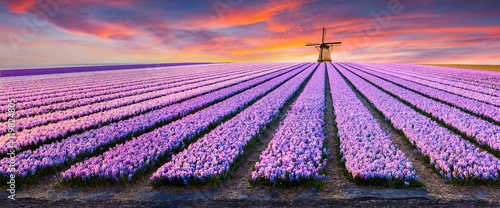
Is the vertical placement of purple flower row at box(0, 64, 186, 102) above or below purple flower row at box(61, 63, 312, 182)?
above

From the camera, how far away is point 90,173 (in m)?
4.41

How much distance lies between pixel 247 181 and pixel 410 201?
266 cm

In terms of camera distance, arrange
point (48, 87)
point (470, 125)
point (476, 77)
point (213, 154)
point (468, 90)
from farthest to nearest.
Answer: point (476, 77)
point (48, 87)
point (468, 90)
point (470, 125)
point (213, 154)

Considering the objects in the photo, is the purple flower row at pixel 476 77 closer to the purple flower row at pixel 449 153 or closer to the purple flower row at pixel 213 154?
the purple flower row at pixel 449 153

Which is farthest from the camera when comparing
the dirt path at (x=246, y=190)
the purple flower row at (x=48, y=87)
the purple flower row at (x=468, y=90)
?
the purple flower row at (x=48, y=87)

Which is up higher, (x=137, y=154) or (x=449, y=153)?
(x=449, y=153)

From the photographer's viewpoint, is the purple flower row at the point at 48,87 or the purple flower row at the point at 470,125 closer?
the purple flower row at the point at 470,125

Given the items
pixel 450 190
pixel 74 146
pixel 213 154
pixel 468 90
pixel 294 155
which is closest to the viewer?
pixel 450 190

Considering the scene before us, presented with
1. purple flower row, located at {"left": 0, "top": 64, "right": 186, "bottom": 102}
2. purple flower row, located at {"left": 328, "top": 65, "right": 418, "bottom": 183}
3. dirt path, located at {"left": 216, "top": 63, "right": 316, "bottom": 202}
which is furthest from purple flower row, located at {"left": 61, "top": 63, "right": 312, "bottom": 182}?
purple flower row, located at {"left": 0, "top": 64, "right": 186, "bottom": 102}

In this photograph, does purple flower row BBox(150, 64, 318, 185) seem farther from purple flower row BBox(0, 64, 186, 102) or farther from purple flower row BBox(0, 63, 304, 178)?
purple flower row BBox(0, 64, 186, 102)

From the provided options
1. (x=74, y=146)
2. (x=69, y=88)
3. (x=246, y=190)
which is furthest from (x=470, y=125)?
(x=69, y=88)

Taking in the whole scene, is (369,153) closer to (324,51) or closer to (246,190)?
(246,190)

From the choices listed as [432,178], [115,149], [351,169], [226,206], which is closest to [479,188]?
[432,178]

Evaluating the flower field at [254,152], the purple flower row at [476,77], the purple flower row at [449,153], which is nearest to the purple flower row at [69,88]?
the flower field at [254,152]
